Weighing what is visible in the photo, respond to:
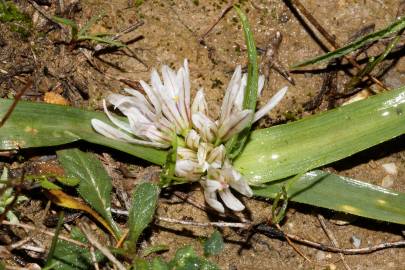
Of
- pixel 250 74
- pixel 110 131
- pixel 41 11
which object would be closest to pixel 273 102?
pixel 250 74

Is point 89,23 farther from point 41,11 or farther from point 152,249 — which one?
point 152,249

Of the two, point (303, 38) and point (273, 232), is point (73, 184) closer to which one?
point (273, 232)

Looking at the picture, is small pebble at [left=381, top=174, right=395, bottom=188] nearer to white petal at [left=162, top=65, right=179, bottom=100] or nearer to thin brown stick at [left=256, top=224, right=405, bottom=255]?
thin brown stick at [left=256, top=224, right=405, bottom=255]

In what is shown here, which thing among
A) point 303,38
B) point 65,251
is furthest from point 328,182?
point 65,251

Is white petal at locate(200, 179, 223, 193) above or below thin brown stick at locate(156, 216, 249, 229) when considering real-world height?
above

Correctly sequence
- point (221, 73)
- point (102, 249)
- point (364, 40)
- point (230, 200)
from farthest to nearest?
point (221, 73), point (364, 40), point (230, 200), point (102, 249)

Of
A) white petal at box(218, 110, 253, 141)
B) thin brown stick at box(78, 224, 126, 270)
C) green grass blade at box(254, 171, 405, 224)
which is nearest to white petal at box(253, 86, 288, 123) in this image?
white petal at box(218, 110, 253, 141)

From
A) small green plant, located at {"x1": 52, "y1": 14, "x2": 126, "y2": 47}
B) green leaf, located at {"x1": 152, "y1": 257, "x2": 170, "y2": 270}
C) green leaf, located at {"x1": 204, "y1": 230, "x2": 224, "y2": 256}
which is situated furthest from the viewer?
small green plant, located at {"x1": 52, "y1": 14, "x2": 126, "y2": 47}
